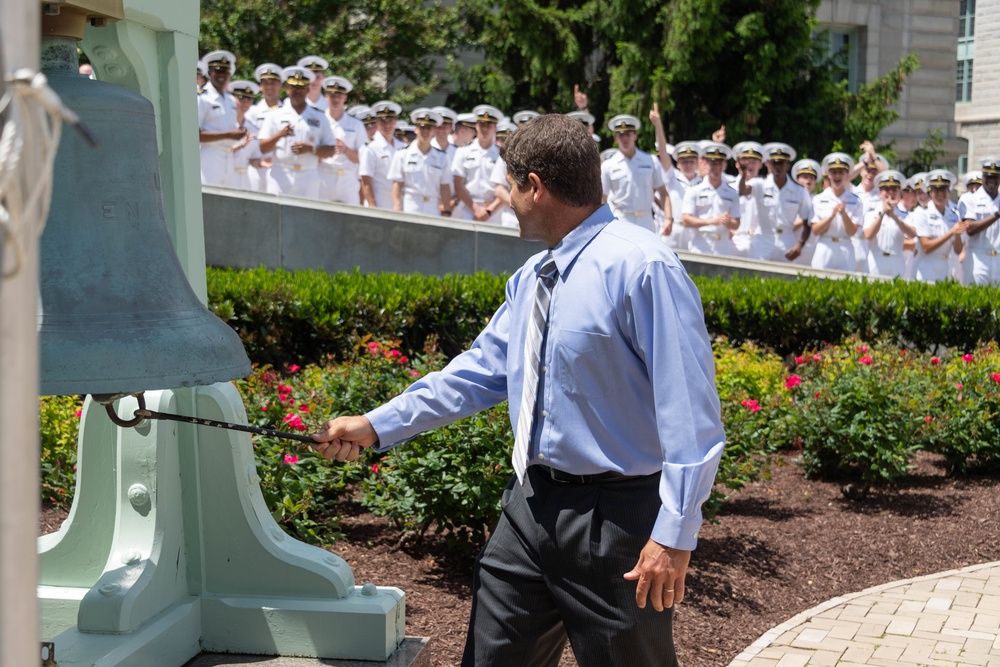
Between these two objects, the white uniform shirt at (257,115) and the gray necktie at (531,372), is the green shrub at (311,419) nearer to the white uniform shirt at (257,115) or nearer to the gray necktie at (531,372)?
the gray necktie at (531,372)

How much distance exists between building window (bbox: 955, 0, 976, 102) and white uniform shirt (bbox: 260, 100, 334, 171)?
83.0ft

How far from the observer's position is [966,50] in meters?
33.2

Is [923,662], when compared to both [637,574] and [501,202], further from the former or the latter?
[501,202]

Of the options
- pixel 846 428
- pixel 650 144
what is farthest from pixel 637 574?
pixel 650 144

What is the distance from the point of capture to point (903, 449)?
642cm

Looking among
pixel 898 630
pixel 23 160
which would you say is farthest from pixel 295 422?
pixel 23 160

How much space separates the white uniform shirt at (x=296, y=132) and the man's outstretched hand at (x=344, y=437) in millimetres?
9504

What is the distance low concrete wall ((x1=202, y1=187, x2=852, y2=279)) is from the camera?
11055mm

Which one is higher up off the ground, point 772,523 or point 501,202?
point 501,202

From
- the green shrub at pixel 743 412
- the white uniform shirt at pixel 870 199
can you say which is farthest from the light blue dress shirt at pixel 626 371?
the white uniform shirt at pixel 870 199

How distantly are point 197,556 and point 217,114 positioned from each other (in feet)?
29.9

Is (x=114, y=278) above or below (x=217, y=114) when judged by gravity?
below

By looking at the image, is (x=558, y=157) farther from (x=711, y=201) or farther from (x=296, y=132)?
(x=711, y=201)

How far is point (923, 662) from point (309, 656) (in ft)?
7.78
